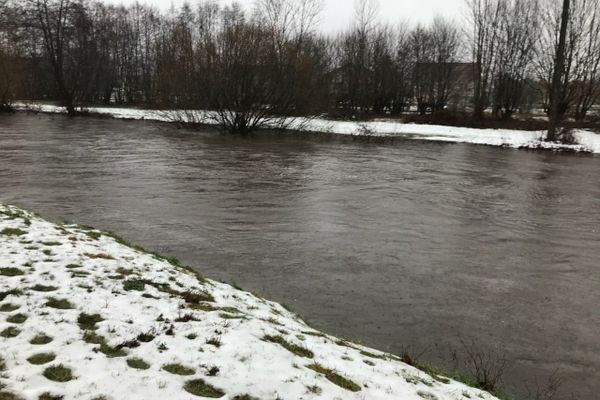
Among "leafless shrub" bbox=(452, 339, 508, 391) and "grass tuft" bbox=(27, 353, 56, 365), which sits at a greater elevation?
"grass tuft" bbox=(27, 353, 56, 365)

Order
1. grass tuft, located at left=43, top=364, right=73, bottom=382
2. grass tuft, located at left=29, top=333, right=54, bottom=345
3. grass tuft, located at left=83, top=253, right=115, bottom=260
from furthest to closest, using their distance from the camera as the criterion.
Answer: grass tuft, located at left=83, top=253, right=115, bottom=260 → grass tuft, located at left=29, top=333, right=54, bottom=345 → grass tuft, located at left=43, top=364, right=73, bottom=382

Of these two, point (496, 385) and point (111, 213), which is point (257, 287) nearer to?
point (496, 385)

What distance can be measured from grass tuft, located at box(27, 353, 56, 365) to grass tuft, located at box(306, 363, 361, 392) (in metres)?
2.14

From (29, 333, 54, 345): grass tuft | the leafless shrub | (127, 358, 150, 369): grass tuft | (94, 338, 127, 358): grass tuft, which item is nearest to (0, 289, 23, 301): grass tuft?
(29, 333, 54, 345): grass tuft

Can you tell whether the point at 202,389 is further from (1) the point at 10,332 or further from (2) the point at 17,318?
(2) the point at 17,318

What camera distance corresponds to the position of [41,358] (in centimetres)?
400

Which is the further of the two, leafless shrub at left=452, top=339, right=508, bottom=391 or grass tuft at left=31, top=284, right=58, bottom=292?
grass tuft at left=31, top=284, right=58, bottom=292

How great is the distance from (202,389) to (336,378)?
1178 millimetres

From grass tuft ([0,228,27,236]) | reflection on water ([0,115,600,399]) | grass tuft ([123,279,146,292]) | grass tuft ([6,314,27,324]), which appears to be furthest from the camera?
grass tuft ([0,228,27,236])

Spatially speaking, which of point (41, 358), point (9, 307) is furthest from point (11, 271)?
point (41, 358)

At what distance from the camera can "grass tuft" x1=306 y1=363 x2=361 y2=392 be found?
413 centimetres

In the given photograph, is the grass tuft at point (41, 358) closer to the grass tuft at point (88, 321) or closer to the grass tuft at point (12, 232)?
the grass tuft at point (88, 321)

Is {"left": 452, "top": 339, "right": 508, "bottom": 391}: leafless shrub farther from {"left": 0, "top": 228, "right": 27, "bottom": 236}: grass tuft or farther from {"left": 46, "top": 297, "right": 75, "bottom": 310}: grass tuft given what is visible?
{"left": 0, "top": 228, "right": 27, "bottom": 236}: grass tuft

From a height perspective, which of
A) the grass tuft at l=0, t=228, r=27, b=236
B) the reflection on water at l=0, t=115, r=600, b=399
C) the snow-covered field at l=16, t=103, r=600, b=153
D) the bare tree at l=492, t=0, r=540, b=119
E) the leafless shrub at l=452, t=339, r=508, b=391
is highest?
the bare tree at l=492, t=0, r=540, b=119
